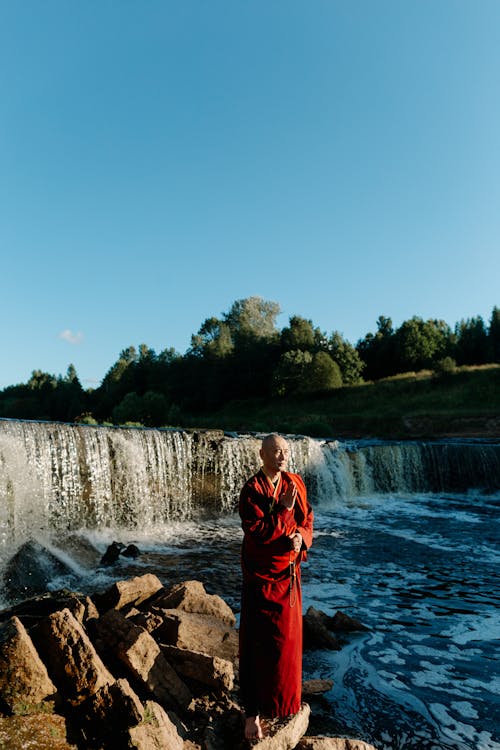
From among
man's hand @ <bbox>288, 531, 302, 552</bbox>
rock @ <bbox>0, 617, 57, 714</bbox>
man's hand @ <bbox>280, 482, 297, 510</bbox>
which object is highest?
man's hand @ <bbox>280, 482, 297, 510</bbox>

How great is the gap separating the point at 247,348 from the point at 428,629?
5797 cm

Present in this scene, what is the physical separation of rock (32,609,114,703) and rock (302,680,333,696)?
1.85m

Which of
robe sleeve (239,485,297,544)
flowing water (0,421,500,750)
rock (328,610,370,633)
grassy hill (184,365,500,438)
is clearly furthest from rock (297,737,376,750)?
grassy hill (184,365,500,438)

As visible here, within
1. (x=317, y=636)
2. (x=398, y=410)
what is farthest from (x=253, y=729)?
(x=398, y=410)

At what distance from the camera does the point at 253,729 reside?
3.30 metres

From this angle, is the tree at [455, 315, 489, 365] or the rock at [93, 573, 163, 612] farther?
the tree at [455, 315, 489, 365]

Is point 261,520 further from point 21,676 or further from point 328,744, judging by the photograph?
point 21,676

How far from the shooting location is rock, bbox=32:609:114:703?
3.14 meters

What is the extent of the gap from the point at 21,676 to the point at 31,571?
19.0 ft

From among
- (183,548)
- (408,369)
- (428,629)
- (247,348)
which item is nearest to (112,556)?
(183,548)

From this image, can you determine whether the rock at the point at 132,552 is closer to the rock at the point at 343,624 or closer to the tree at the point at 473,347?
the rock at the point at 343,624

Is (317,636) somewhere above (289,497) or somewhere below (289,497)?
below

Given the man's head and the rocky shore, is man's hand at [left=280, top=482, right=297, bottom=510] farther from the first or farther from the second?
the rocky shore

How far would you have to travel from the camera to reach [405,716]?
4340 mm
